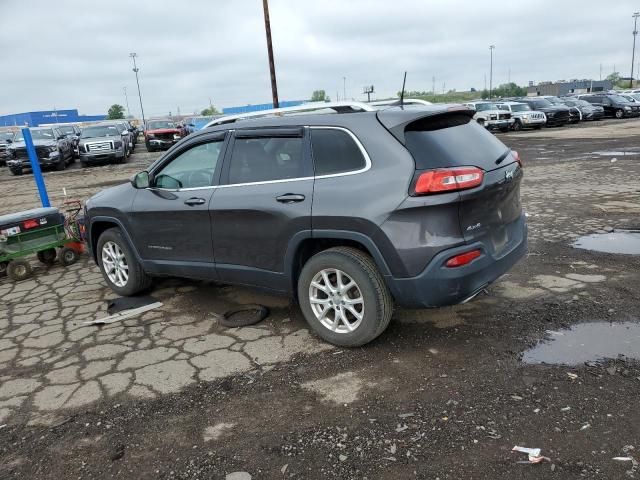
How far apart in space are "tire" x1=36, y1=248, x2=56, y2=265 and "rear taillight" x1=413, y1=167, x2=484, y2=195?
5.52m

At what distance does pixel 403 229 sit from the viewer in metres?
3.51

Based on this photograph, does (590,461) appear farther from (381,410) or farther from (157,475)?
(157,475)

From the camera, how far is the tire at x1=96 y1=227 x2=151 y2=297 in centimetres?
541

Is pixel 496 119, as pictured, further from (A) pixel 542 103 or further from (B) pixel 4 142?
(B) pixel 4 142

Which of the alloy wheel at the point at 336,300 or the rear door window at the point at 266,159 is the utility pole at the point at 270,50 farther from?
the alloy wheel at the point at 336,300

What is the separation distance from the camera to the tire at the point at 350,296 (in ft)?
12.2

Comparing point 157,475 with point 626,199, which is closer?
point 157,475

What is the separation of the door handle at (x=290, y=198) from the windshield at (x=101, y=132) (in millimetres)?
21449

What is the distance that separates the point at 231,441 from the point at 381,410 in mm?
889

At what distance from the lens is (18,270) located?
6.48m

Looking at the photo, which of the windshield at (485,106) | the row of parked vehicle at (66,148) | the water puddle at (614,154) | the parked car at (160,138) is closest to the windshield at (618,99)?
the windshield at (485,106)

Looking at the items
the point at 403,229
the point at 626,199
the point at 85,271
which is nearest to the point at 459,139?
the point at 403,229

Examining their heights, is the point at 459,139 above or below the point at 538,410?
above

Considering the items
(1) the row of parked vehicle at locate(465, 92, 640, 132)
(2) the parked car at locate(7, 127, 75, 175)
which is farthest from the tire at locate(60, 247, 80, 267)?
(1) the row of parked vehicle at locate(465, 92, 640, 132)
